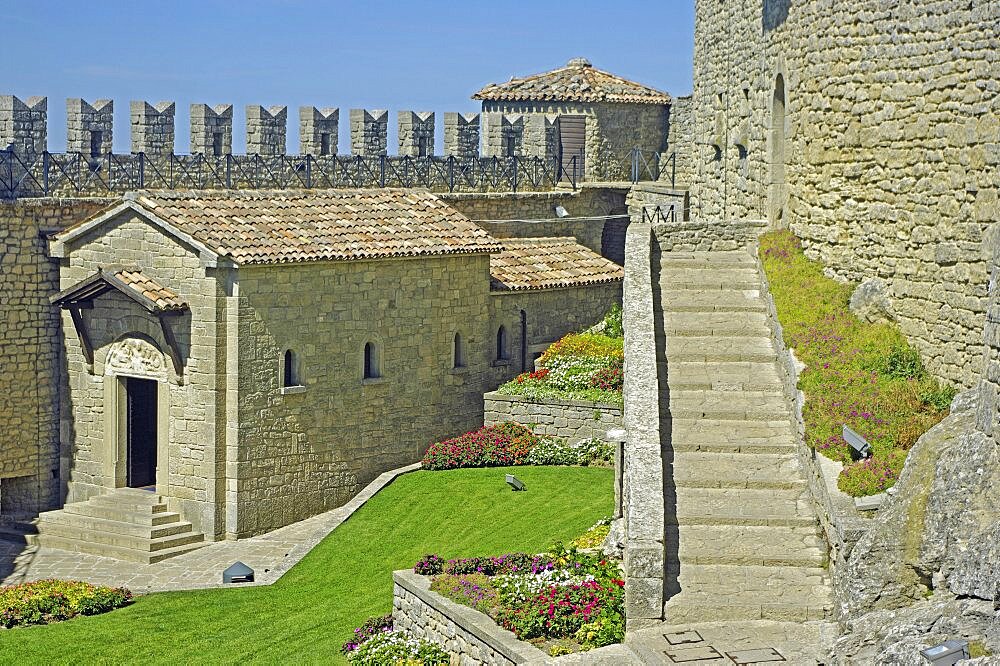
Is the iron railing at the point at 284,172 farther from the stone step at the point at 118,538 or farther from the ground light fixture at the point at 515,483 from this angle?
the ground light fixture at the point at 515,483

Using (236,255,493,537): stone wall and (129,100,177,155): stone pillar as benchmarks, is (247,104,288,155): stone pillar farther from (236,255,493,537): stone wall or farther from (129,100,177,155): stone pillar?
(236,255,493,537): stone wall

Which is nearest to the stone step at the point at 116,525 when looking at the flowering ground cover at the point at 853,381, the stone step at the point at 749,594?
the flowering ground cover at the point at 853,381

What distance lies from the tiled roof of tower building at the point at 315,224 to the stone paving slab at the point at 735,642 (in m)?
11.7

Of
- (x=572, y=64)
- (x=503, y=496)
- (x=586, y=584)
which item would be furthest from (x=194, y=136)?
(x=586, y=584)

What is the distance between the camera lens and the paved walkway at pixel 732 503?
47.4 ft

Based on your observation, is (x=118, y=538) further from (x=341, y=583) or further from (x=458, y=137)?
(x=458, y=137)

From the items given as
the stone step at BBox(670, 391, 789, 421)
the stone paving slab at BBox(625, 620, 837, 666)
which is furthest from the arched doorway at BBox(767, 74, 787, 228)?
the stone paving slab at BBox(625, 620, 837, 666)

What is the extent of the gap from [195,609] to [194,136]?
1088cm

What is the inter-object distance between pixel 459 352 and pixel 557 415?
2322 millimetres

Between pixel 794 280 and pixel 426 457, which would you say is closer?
pixel 794 280

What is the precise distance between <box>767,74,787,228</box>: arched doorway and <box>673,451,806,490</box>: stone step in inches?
250

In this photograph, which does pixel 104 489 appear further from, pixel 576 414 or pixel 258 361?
pixel 576 414

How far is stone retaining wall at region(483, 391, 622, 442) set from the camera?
1056 inches

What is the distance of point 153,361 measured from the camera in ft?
82.4
